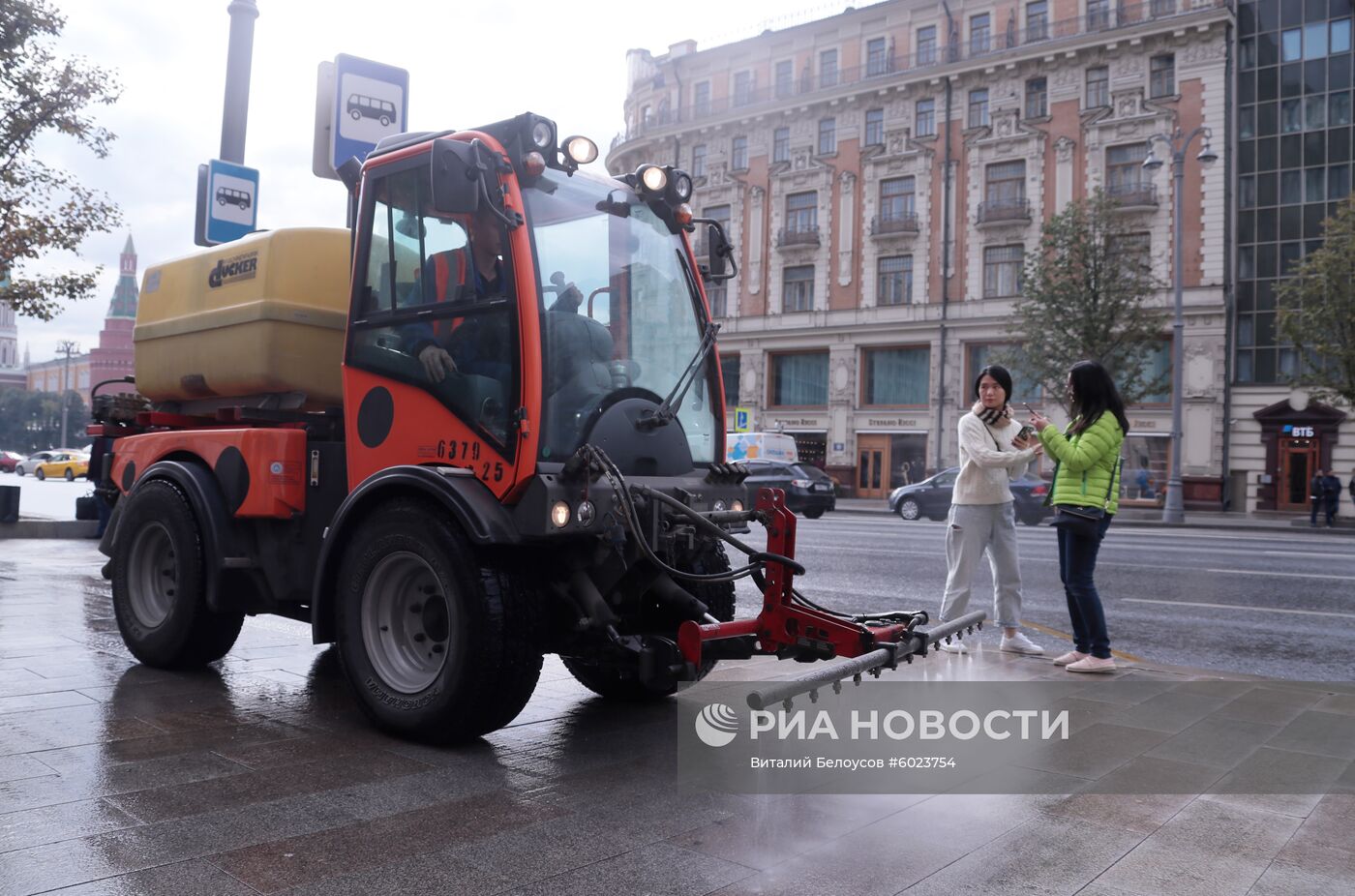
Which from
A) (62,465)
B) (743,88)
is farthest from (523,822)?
(62,465)

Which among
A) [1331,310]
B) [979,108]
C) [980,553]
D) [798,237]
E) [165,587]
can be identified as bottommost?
[165,587]

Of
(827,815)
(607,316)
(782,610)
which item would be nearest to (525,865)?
(827,815)

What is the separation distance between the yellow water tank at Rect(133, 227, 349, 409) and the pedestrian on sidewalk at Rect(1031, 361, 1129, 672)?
4.09 m

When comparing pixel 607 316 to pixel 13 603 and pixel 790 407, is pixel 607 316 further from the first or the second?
pixel 790 407

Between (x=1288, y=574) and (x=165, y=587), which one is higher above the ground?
(x=165, y=587)

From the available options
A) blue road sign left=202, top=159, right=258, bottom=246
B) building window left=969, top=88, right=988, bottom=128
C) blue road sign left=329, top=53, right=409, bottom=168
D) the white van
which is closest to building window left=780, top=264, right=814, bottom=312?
building window left=969, top=88, right=988, bottom=128

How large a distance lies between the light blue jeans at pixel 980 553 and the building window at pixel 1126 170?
110 feet

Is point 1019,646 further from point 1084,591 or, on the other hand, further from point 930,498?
point 930,498

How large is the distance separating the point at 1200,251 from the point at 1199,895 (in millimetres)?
37747

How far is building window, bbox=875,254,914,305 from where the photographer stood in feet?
137

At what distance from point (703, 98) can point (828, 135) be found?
717 centimetres

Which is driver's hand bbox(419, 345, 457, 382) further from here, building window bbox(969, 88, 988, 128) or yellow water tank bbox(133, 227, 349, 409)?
building window bbox(969, 88, 988, 128)

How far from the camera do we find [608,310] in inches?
194

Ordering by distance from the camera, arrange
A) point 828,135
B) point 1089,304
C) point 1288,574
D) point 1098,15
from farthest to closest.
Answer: point 828,135 → point 1098,15 → point 1089,304 → point 1288,574
